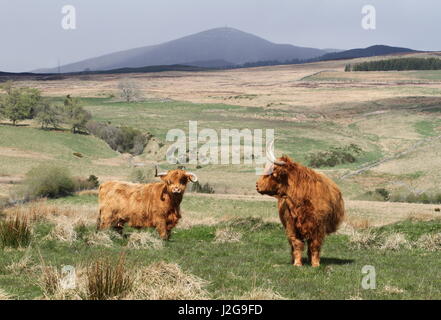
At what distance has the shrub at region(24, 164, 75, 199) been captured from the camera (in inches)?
1879

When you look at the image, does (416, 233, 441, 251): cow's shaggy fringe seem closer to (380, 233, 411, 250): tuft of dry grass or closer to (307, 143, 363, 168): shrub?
(380, 233, 411, 250): tuft of dry grass

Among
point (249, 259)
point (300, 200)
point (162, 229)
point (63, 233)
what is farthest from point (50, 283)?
point (162, 229)

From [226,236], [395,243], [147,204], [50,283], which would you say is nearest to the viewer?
[50,283]

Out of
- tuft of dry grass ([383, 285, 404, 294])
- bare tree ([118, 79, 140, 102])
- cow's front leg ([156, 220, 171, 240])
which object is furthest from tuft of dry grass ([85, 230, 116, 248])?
bare tree ([118, 79, 140, 102])

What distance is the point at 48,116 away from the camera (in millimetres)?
93500

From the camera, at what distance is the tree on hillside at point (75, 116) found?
95688 millimetres

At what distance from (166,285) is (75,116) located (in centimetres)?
9107

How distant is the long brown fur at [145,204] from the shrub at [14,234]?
2.68 meters

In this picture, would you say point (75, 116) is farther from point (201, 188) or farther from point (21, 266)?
point (21, 266)

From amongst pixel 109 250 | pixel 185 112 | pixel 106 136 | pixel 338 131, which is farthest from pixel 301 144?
pixel 109 250

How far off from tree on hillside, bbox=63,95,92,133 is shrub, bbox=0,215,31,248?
83.0m

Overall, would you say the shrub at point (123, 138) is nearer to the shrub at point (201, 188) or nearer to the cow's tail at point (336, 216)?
the shrub at point (201, 188)
